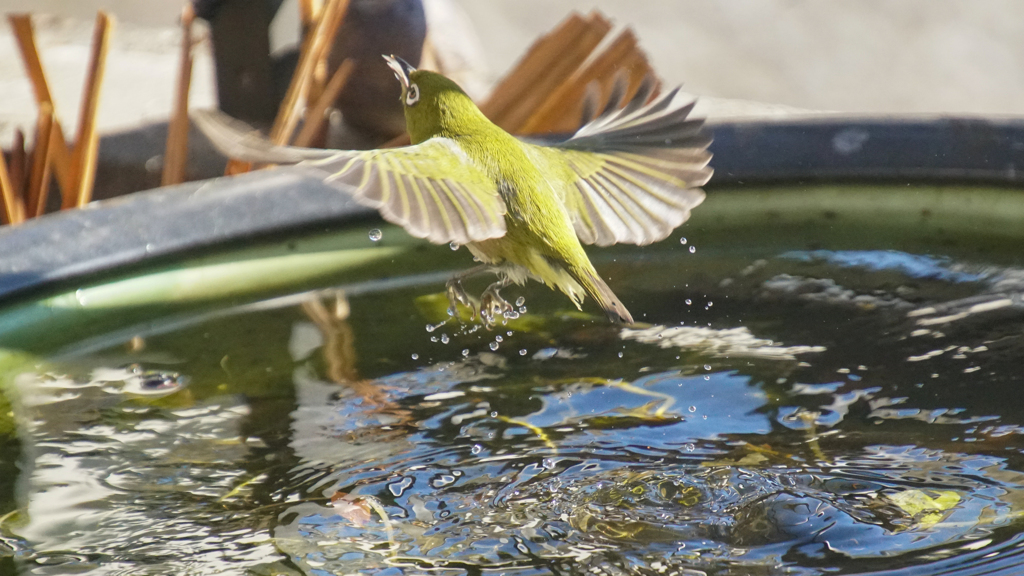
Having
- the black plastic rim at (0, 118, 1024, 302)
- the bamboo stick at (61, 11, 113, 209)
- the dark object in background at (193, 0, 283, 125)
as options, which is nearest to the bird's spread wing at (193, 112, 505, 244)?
the black plastic rim at (0, 118, 1024, 302)

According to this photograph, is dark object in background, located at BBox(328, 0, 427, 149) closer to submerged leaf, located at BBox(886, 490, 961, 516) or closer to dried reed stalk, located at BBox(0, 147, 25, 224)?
dried reed stalk, located at BBox(0, 147, 25, 224)

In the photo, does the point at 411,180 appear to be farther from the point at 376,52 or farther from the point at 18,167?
the point at 376,52

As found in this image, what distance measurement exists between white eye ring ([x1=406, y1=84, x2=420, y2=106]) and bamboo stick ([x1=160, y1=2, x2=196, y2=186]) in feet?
1.89

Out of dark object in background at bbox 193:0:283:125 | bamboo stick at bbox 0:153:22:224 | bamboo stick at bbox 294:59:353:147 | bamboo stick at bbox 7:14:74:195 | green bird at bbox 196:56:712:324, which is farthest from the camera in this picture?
dark object in background at bbox 193:0:283:125

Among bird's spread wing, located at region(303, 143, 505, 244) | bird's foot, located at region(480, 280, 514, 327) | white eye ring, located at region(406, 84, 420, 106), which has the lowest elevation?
bird's foot, located at region(480, 280, 514, 327)

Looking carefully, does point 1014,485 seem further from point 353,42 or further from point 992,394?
point 353,42

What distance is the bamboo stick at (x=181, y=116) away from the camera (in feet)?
7.07

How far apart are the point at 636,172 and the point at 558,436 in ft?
1.53

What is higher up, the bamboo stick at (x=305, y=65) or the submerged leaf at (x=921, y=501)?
the bamboo stick at (x=305, y=65)

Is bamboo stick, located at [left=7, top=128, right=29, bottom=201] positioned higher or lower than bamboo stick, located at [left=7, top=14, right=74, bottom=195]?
lower

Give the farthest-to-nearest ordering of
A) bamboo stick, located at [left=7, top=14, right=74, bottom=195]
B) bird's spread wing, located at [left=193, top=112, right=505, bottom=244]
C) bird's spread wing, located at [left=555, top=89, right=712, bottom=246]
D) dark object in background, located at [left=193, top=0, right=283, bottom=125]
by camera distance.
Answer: dark object in background, located at [left=193, top=0, right=283, bottom=125] < bamboo stick, located at [left=7, top=14, right=74, bottom=195] < bird's spread wing, located at [left=555, top=89, right=712, bottom=246] < bird's spread wing, located at [left=193, top=112, right=505, bottom=244]

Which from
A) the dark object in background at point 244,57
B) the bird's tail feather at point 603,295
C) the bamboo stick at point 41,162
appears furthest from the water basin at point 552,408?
the dark object in background at point 244,57

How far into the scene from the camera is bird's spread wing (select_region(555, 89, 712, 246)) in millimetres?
1680

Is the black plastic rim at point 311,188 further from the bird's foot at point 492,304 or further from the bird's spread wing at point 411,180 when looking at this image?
the bird's spread wing at point 411,180
